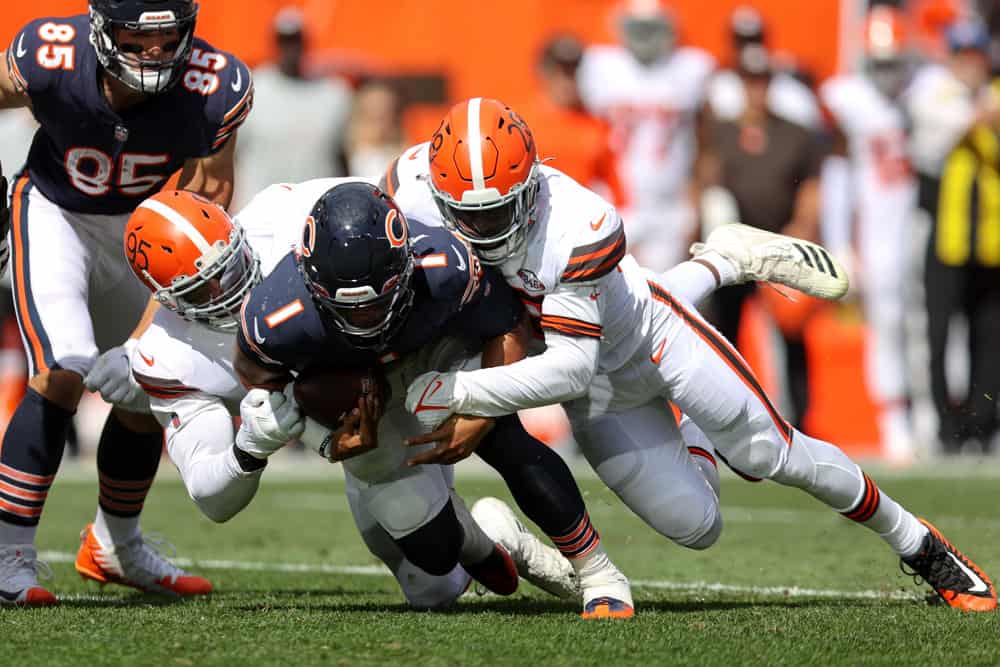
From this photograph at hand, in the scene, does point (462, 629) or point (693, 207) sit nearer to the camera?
point (462, 629)

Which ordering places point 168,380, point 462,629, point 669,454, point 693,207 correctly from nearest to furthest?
point 462,629, point 168,380, point 669,454, point 693,207

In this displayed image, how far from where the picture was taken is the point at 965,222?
30.5 ft

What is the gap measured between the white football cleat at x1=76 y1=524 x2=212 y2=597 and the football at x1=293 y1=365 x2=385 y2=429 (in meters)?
1.13

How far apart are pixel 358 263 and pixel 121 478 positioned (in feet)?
4.89

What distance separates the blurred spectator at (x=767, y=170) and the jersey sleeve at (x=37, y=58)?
15.5 ft

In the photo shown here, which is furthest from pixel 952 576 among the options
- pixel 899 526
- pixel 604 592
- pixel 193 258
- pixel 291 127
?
pixel 291 127

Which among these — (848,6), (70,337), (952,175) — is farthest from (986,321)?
(70,337)

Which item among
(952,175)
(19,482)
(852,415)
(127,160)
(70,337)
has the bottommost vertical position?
(852,415)

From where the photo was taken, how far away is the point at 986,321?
366 inches

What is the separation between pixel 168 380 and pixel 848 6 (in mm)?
8739

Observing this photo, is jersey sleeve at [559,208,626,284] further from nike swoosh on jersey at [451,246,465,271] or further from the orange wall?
the orange wall

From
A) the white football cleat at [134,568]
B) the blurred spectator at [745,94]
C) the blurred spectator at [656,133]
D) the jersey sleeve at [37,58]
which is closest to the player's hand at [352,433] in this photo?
the white football cleat at [134,568]

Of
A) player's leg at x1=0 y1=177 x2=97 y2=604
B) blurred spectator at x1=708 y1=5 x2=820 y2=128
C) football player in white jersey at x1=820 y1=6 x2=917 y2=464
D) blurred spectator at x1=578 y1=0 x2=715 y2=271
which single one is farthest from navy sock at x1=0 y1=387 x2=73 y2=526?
football player in white jersey at x1=820 y1=6 x2=917 y2=464

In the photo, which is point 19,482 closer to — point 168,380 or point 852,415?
point 168,380
